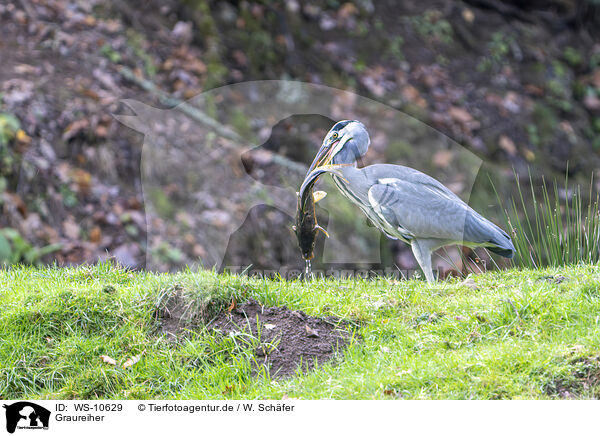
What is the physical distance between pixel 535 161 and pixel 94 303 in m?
6.86

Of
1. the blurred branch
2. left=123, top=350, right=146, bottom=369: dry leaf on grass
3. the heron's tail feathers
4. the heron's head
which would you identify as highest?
the heron's head

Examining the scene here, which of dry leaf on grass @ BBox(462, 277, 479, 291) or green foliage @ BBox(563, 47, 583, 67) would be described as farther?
green foliage @ BBox(563, 47, 583, 67)

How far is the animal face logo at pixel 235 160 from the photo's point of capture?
5.93 metres

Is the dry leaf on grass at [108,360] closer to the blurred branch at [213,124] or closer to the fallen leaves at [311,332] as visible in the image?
the fallen leaves at [311,332]

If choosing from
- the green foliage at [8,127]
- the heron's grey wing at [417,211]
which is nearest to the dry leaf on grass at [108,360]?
the heron's grey wing at [417,211]

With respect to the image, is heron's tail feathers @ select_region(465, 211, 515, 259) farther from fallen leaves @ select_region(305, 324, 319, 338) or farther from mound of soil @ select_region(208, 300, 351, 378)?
fallen leaves @ select_region(305, 324, 319, 338)

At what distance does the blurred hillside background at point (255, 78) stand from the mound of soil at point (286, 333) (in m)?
1.43

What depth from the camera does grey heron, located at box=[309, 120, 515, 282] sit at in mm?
4465

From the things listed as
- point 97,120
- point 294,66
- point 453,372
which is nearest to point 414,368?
point 453,372
